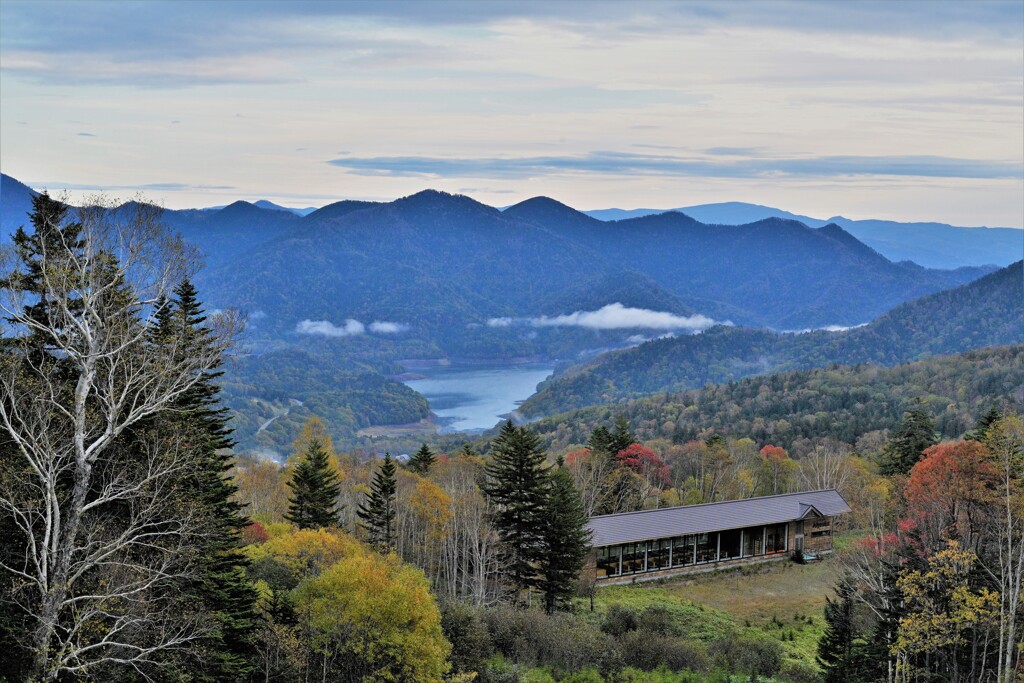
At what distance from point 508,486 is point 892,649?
14.2 metres

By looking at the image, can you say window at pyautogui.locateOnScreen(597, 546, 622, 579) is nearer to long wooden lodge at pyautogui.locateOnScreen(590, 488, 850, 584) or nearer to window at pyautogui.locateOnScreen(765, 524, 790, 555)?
long wooden lodge at pyautogui.locateOnScreen(590, 488, 850, 584)

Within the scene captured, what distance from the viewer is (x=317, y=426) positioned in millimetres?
57312

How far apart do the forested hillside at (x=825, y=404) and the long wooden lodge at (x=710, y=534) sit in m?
41.1

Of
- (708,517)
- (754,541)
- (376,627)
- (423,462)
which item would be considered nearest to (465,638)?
(376,627)

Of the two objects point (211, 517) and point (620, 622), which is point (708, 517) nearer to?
point (620, 622)

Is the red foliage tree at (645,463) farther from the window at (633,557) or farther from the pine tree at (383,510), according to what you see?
the pine tree at (383,510)

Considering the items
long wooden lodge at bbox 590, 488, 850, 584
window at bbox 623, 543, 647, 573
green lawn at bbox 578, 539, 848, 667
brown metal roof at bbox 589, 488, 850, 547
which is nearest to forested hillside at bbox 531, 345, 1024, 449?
brown metal roof at bbox 589, 488, 850, 547

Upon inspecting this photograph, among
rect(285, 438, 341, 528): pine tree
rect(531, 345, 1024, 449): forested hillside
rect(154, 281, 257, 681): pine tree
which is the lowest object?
rect(531, 345, 1024, 449): forested hillside

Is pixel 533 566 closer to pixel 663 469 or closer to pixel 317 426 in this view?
pixel 663 469

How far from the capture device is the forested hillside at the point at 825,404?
95.4 metres

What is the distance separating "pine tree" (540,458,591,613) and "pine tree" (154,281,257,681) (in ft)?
37.8

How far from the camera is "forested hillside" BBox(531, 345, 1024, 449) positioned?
3755 inches

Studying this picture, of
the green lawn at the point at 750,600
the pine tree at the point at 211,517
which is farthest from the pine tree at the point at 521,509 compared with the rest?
the pine tree at the point at 211,517

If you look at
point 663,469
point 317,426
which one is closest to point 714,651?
point 663,469
